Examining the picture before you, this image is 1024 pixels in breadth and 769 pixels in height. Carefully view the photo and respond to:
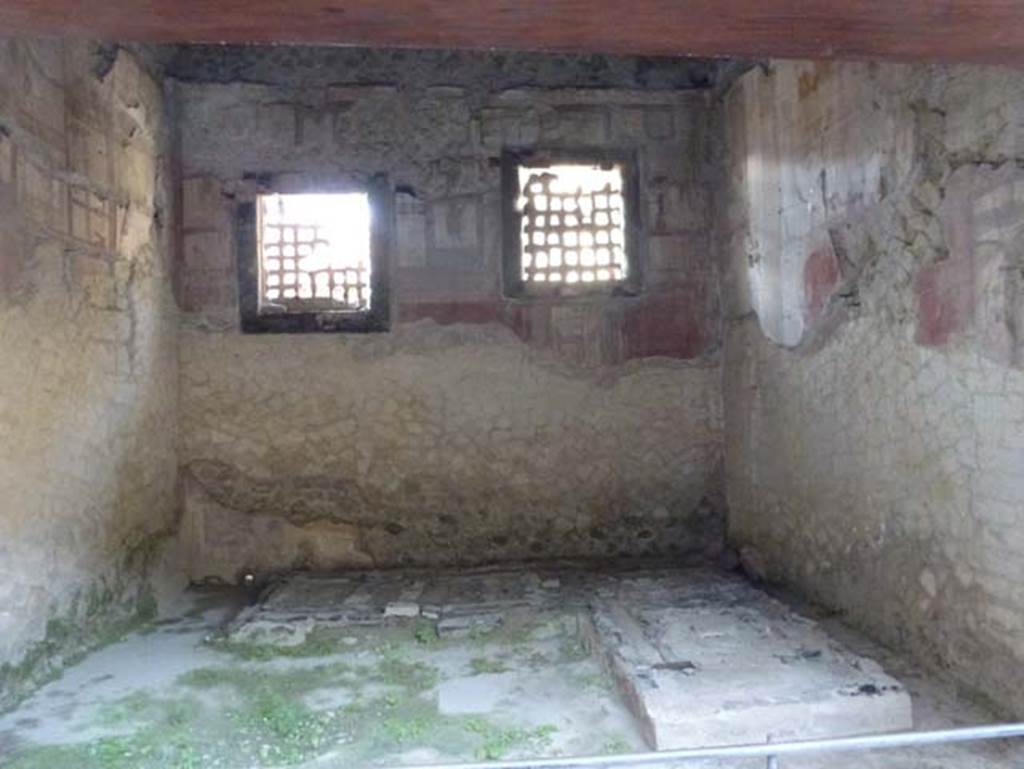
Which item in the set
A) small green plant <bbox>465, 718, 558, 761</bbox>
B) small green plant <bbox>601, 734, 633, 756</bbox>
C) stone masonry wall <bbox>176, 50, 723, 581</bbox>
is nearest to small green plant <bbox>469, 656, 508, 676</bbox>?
small green plant <bbox>465, 718, 558, 761</bbox>

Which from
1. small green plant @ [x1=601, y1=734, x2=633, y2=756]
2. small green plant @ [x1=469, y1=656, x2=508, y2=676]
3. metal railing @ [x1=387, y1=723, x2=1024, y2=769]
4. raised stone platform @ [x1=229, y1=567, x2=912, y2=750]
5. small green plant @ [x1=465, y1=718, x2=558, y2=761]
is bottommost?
small green plant @ [x1=469, y1=656, x2=508, y2=676]

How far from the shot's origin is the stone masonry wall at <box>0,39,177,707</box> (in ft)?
11.5

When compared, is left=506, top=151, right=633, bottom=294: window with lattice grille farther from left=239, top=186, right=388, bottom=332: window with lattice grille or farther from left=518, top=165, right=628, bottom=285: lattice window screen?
left=239, top=186, right=388, bottom=332: window with lattice grille

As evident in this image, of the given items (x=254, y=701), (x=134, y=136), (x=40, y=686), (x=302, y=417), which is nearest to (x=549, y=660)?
(x=254, y=701)

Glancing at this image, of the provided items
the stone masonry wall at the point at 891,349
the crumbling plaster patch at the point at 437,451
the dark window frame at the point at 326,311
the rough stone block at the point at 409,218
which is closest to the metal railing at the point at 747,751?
the stone masonry wall at the point at 891,349

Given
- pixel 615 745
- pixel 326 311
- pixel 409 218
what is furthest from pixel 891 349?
pixel 326 311

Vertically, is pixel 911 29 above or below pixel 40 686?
above

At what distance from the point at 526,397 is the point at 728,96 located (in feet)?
7.11

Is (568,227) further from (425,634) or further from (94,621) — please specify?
(94,621)

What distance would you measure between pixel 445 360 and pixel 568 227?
114cm

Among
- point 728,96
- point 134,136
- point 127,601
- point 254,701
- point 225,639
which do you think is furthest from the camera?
point 728,96

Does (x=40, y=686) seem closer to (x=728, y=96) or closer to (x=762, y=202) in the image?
(x=762, y=202)

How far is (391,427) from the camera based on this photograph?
18.9 feet

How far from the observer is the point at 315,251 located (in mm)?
5902
